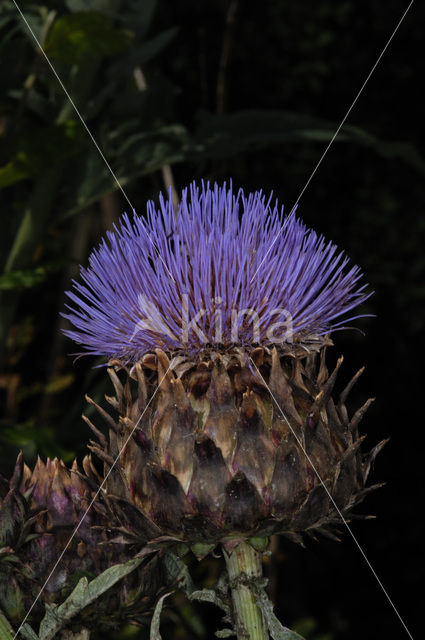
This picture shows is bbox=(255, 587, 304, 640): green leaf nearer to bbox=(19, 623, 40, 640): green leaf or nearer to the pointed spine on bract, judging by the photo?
the pointed spine on bract

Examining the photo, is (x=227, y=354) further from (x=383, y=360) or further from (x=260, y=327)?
(x=383, y=360)

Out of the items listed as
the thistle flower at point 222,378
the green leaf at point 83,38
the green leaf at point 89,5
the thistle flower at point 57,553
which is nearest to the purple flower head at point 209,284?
the thistle flower at point 222,378

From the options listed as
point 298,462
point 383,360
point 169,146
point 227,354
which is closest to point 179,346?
point 227,354

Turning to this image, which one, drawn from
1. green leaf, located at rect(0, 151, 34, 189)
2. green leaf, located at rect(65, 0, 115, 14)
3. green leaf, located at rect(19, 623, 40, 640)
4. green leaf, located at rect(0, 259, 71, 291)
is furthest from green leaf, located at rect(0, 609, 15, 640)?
green leaf, located at rect(65, 0, 115, 14)

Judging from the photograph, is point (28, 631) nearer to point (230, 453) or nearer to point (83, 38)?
point (230, 453)

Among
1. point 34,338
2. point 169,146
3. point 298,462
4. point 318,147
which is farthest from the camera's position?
point 318,147

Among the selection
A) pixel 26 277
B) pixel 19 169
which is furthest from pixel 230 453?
pixel 19 169

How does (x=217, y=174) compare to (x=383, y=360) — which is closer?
(x=217, y=174)
